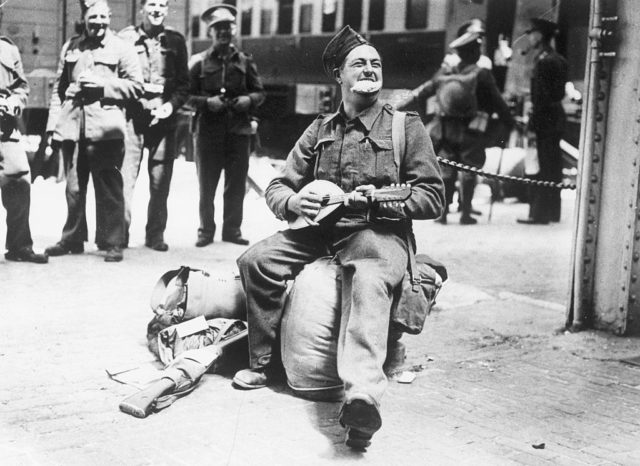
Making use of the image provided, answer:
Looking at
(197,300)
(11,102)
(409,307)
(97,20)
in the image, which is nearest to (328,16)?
(97,20)

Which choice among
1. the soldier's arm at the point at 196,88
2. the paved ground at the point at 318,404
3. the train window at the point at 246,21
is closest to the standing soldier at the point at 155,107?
the soldier's arm at the point at 196,88

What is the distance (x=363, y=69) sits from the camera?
5039 millimetres

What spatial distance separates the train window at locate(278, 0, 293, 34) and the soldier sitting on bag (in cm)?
1459

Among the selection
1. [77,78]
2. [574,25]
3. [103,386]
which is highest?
[574,25]

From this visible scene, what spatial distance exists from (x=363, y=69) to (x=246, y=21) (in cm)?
1560

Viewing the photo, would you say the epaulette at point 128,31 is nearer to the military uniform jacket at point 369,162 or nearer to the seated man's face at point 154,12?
the seated man's face at point 154,12

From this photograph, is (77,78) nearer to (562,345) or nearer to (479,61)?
(562,345)

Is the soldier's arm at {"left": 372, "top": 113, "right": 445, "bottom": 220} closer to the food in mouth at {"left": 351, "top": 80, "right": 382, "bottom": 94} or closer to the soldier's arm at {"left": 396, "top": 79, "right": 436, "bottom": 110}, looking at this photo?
the food in mouth at {"left": 351, "top": 80, "right": 382, "bottom": 94}

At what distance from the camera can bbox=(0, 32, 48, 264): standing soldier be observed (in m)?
7.64

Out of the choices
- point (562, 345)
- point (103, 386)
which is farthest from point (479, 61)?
point (103, 386)

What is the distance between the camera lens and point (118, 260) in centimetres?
852

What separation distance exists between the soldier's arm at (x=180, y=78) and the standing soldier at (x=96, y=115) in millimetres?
705

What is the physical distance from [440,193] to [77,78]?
170 inches

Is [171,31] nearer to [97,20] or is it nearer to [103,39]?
[103,39]
